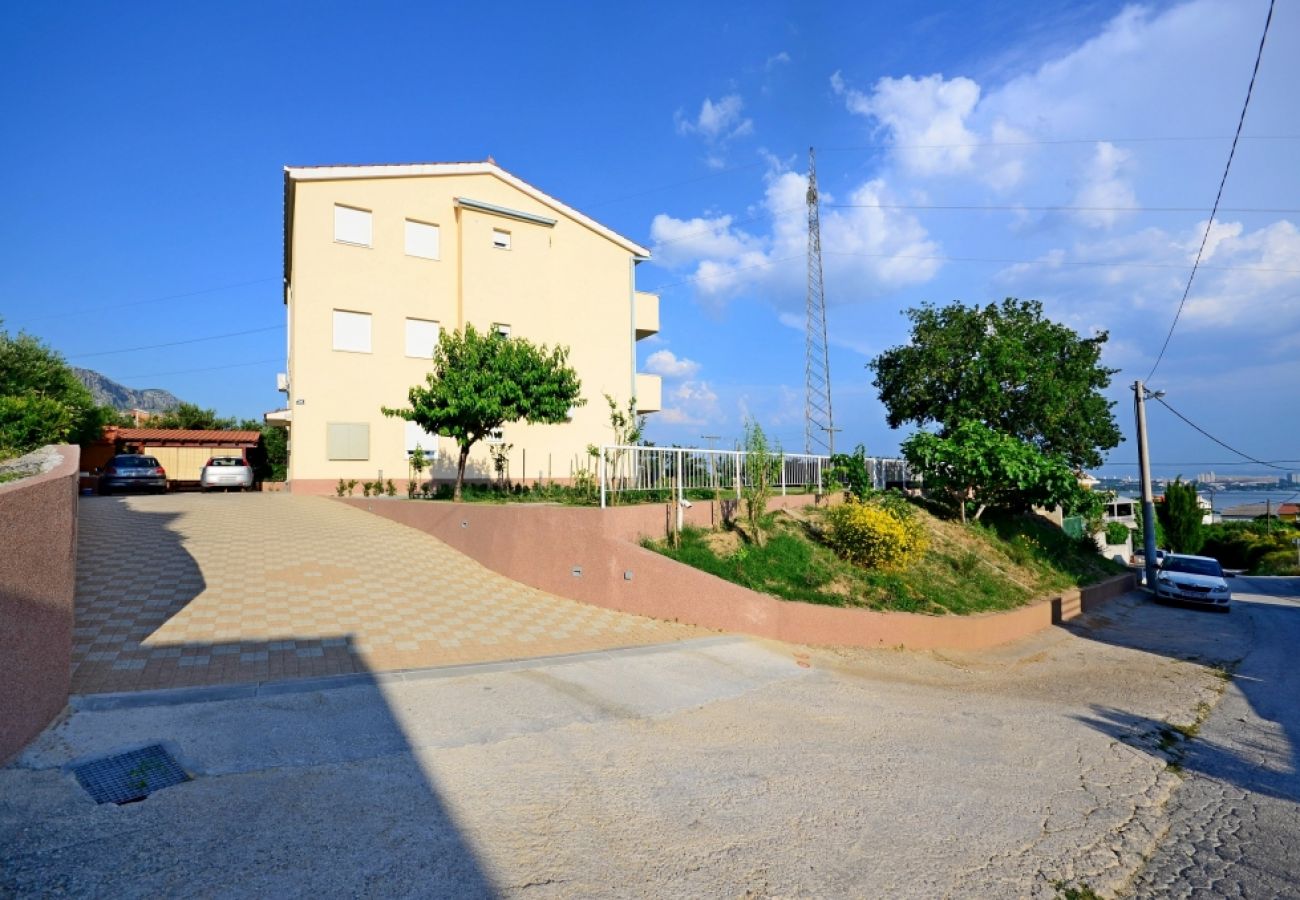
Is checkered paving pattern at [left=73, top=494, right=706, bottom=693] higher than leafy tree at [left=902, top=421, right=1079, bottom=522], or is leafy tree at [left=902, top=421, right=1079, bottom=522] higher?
leafy tree at [left=902, top=421, right=1079, bottom=522]

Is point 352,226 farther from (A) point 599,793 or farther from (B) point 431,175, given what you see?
(A) point 599,793

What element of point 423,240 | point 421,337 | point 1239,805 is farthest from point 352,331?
point 1239,805

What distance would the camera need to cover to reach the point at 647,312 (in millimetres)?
25938

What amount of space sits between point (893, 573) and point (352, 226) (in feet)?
56.3

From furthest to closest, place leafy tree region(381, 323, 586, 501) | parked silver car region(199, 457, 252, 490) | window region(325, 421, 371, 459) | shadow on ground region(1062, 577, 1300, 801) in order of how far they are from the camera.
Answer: parked silver car region(199, 457, 252, 490), window region(325, 421, 371, 459), leafy tree region(381, 323, 586, 501), shadow on ground region(1062, 577, 1300, 801)

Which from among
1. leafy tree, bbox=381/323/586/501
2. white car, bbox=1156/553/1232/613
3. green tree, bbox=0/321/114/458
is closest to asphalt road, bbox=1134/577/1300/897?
white car, bbox=1156/553/1232/613

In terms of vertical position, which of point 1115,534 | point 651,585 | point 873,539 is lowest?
point 1115,534

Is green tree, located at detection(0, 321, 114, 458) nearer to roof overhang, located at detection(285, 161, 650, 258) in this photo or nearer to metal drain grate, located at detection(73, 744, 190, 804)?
roof overhang, located at detection(285, 161, 650, 258)

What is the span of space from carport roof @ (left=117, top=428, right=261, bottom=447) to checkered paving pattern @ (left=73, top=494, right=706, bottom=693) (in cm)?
1907

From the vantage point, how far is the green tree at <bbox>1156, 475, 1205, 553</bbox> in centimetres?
4778

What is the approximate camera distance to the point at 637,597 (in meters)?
9.73

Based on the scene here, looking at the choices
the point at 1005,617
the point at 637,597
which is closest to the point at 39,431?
the point at 637,597

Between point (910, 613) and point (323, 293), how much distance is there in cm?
1687

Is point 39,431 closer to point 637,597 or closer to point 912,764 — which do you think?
point 637,597
